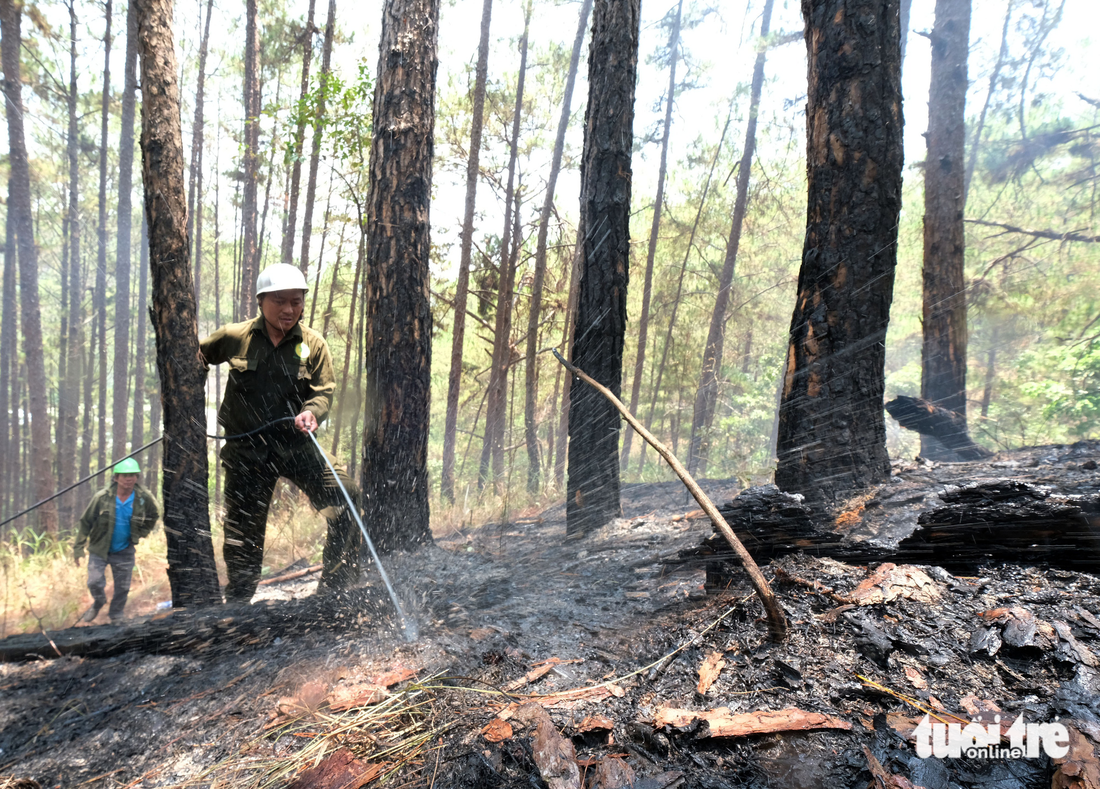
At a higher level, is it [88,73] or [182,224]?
Answer: [88,73]

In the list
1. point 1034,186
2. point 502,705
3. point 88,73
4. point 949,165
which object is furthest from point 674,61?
point 502,705

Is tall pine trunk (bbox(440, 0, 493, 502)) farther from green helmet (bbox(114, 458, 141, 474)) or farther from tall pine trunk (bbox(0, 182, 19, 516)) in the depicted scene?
tall pine trunk (bbox(0, 182, 19, 516))

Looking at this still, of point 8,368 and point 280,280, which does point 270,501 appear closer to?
point 280,280

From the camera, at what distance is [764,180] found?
13.4 m

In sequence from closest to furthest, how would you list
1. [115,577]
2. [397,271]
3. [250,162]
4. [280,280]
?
[280,280]
[397,271]
[115,577]
[250,162]

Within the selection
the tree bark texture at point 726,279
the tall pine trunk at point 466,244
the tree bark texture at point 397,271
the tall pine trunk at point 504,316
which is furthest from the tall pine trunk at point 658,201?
the tree bark texture at point 397,271

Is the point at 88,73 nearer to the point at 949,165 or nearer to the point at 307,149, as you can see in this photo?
the point at 307,149

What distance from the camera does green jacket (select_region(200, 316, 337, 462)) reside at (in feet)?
13.2

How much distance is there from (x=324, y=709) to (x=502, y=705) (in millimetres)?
711

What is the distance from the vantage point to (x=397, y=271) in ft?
14.3

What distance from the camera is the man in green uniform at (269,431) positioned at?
4.02 metres

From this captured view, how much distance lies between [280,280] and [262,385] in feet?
2.58

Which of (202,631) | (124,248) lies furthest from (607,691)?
(124,248)

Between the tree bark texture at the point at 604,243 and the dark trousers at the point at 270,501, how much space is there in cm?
199
